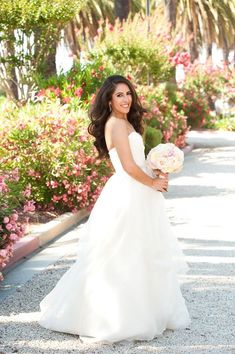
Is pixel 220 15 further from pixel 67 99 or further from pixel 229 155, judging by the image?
pixel 67 99

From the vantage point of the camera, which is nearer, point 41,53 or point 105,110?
point 105,110

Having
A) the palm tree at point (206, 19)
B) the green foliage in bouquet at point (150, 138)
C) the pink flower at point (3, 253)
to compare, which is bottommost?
the pink flower at point (3, 253)

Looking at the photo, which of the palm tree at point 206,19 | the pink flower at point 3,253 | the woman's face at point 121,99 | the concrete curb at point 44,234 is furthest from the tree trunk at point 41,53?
the palm tree at point 206,19

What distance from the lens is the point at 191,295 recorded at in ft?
22.3

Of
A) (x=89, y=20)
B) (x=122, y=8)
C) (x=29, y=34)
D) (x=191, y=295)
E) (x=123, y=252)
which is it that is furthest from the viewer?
(x=89, y=20)

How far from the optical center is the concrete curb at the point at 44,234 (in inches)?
334

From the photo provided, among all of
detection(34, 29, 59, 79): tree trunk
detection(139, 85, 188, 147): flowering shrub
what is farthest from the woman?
detection(139, 85, 188, 147): flowering shrub

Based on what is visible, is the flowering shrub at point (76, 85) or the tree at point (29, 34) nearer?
the flowering shrub at point (76, 85)

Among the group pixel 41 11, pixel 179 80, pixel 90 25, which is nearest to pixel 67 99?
pixel 41 11

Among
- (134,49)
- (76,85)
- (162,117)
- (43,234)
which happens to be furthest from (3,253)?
(134,49)

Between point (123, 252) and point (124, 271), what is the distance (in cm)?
13

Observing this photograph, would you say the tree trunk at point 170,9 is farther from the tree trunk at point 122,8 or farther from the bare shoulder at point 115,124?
the bare shoulder at point 115,124

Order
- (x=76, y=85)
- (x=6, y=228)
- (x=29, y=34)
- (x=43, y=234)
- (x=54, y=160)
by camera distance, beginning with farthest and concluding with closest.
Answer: (x=29, y=34) < (x=76, y=85) < (x=54, y=160) < (x=43, y=234) < (x=6, y=228)

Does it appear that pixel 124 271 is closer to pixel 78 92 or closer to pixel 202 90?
pixel 78 92
